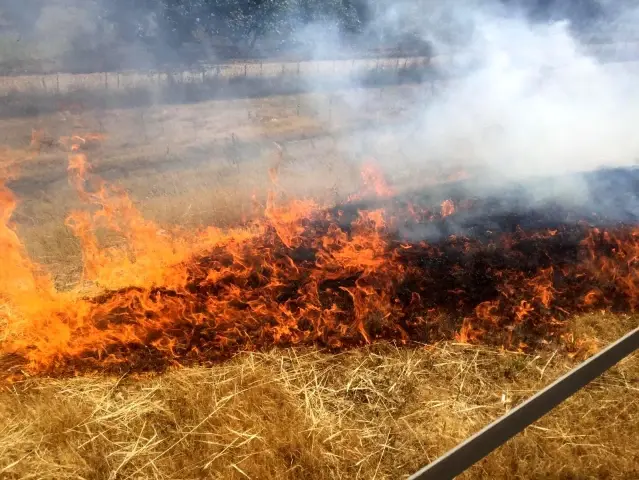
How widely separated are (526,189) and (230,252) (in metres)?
4.93

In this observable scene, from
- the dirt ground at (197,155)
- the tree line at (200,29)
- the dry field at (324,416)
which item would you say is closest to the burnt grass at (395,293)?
the dry field at (324,416)

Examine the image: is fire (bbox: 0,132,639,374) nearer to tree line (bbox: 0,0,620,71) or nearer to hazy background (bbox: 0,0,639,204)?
hazy background (bbox: 0,0,639,204)

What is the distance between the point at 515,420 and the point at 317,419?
1812 mm

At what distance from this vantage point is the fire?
4.61 m

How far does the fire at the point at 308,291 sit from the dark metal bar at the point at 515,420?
1.92 metres

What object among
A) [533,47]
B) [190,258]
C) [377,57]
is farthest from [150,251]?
[533,47]

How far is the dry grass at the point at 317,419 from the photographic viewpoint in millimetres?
3477

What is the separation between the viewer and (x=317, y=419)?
3.85 meters

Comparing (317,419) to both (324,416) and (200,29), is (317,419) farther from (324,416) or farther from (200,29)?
(200,29)

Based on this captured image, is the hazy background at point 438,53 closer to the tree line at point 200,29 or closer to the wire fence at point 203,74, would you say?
the tree line at point 200,29

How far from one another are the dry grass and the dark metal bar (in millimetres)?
1078

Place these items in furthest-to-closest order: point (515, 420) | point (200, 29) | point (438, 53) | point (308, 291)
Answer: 1. point (438, 53)
2. point (200, 29)
3. point (308, 291)
4. point (515, 420)

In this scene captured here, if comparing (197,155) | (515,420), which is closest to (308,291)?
(515,420)

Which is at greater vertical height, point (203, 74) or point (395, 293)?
point (203, 74)
